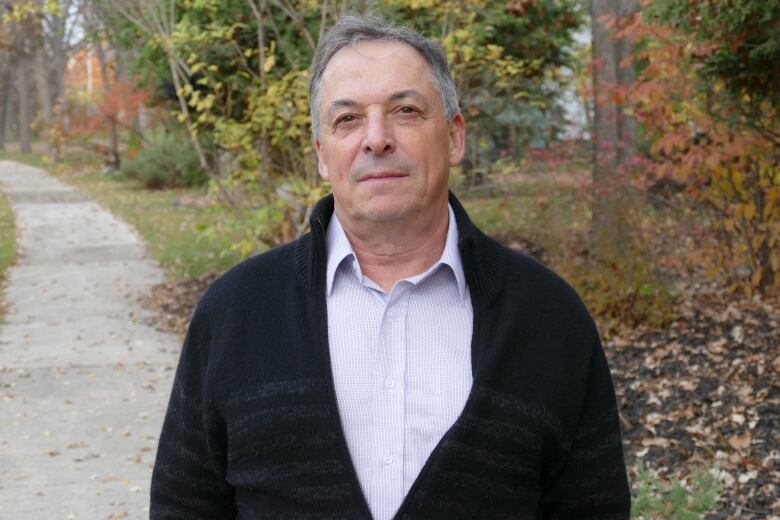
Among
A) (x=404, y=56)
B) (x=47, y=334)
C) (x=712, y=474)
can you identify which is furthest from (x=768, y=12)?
(x=47, y=334)

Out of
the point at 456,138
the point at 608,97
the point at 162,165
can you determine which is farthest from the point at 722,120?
the point at 162,165

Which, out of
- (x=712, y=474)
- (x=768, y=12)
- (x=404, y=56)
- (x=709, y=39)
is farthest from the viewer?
(x=709, y=39)

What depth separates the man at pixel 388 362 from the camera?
220 cm

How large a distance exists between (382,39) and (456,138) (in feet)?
0.99

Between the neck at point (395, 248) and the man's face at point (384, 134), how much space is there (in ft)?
0.09

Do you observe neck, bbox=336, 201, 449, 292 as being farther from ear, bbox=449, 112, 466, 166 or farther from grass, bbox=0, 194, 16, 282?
grass, bbox=0, 194, 16, 282

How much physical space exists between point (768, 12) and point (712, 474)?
2.31m

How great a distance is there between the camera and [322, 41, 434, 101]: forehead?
2.30 meters

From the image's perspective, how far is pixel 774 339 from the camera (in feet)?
25.1

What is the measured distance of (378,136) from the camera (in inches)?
88.7

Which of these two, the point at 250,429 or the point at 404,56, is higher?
the point at 404,56

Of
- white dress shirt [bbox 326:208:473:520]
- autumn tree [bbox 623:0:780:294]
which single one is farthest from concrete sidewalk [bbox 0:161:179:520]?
autumn tree [bbox 623:0:780:294]

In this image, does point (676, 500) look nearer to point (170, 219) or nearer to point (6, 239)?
point (6, 239)

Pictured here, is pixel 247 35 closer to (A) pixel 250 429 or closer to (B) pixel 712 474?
(B) pixel 712 474
